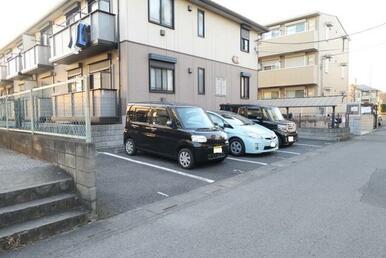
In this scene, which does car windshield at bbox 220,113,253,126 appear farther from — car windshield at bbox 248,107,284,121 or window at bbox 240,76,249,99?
window at bbox 240,76,249,99

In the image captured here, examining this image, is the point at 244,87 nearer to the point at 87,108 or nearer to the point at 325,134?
the point at 325,134

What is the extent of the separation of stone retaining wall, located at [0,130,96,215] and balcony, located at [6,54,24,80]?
46.7 feet

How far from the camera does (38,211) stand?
12.4ft

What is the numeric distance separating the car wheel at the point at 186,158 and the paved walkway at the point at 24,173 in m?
3.17

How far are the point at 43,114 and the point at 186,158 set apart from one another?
3374 mm

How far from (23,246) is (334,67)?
29640 mm

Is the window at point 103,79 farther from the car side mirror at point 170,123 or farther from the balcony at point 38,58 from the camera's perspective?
the car side mirror at point 170,123

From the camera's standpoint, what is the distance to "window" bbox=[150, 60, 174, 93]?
12.0 metres

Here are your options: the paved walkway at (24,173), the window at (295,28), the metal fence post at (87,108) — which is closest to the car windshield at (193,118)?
the metal fence post at (87,108)

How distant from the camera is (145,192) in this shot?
5.43m

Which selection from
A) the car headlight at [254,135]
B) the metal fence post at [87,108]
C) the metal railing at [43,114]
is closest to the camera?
the metal fence post at [87,108]

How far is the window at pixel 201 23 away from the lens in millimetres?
14156

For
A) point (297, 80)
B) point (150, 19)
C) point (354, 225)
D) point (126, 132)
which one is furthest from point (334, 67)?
point (354, 225)

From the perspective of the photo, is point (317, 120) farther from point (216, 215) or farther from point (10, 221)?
point (10, 221)
